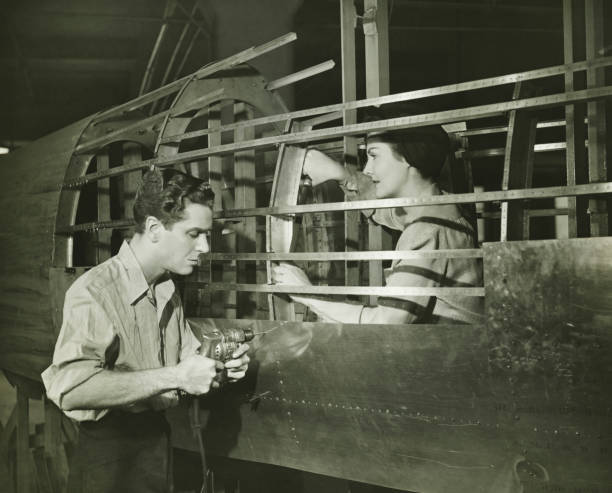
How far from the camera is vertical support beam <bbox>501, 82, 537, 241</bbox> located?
225 centimetres

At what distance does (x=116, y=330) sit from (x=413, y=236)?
1.25 metres

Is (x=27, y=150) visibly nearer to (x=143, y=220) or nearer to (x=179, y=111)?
(x=179, y=111)

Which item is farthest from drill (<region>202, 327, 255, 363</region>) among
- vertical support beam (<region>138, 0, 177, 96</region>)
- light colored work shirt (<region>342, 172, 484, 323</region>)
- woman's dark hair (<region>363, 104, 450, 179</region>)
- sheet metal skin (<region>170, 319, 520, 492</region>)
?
vertical support beam (<region>138, 0, 177, 96</region>)

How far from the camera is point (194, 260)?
8.06 ft

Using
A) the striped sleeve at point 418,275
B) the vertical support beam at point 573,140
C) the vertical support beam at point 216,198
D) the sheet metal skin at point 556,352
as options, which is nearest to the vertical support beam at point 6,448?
the vertical support beam at point 216,198

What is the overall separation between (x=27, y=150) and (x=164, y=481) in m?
3.26

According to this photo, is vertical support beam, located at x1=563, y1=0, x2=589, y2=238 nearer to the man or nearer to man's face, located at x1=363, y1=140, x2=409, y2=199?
→ man's face, located at x1=363, y1=140, x2=409, y2=199

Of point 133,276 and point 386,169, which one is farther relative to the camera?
Result: point 386,169

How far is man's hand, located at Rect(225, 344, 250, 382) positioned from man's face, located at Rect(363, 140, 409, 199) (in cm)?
100

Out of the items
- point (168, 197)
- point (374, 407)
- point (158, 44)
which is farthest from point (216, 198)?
point (158, 44)

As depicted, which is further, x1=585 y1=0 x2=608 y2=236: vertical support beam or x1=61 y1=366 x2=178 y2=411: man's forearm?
x1=585 y1=0 x2=608 y2=236: vertical support beam

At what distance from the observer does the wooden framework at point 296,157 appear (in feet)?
7.01

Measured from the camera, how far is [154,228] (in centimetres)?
243

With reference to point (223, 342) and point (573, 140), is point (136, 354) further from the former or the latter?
point (573, 140)
